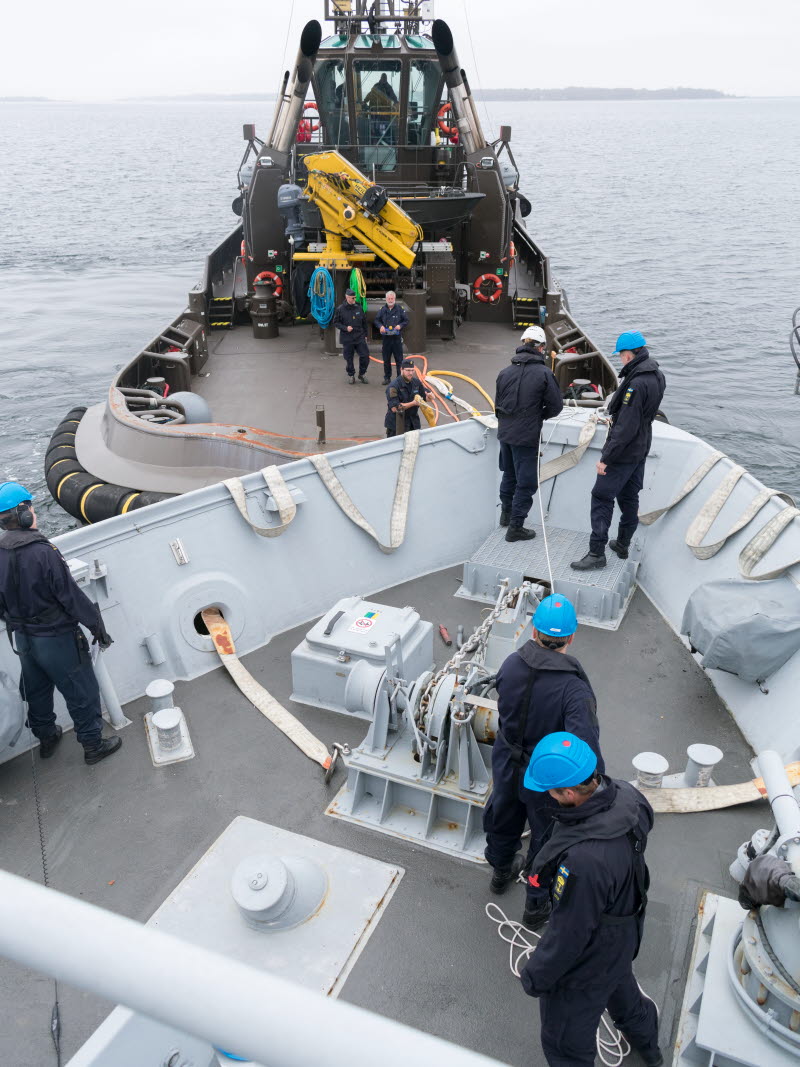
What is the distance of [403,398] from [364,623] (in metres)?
2.48

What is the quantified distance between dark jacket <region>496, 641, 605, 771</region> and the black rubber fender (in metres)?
3.73

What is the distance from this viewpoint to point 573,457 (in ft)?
18.4

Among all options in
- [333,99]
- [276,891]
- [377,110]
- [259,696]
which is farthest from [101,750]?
[333,99]

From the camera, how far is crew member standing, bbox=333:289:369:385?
8.10 metres

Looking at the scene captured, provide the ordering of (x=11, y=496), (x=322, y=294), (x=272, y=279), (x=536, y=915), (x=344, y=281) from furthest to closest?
(x=272, y=279), (x=344, y=281), (x=322, y=294), (x=11, y=496), (x=536, y=915)

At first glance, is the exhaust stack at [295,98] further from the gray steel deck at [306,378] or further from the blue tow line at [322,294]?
the blue tow line at [322,294]

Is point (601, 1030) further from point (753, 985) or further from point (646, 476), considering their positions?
point (646, 476)

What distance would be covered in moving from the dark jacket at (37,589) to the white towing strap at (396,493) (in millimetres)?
1860

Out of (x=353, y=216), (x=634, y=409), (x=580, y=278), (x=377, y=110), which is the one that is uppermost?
(x=377, y=110)

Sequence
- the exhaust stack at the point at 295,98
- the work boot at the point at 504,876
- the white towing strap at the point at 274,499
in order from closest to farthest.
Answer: the work boot at the point at 504,876, the white towing strap at the point at 274,499, the exhaust stack at the point at 295,98

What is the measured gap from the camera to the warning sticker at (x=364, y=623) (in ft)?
14.0

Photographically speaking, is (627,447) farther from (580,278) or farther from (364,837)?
(580,278)

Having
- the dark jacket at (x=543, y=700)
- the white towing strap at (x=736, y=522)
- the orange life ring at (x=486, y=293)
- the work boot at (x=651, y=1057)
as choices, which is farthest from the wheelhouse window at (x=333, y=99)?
the work boot at (x=651, y=1057)

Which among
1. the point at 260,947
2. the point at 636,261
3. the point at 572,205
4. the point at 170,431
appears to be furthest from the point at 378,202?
the point at 572,205
